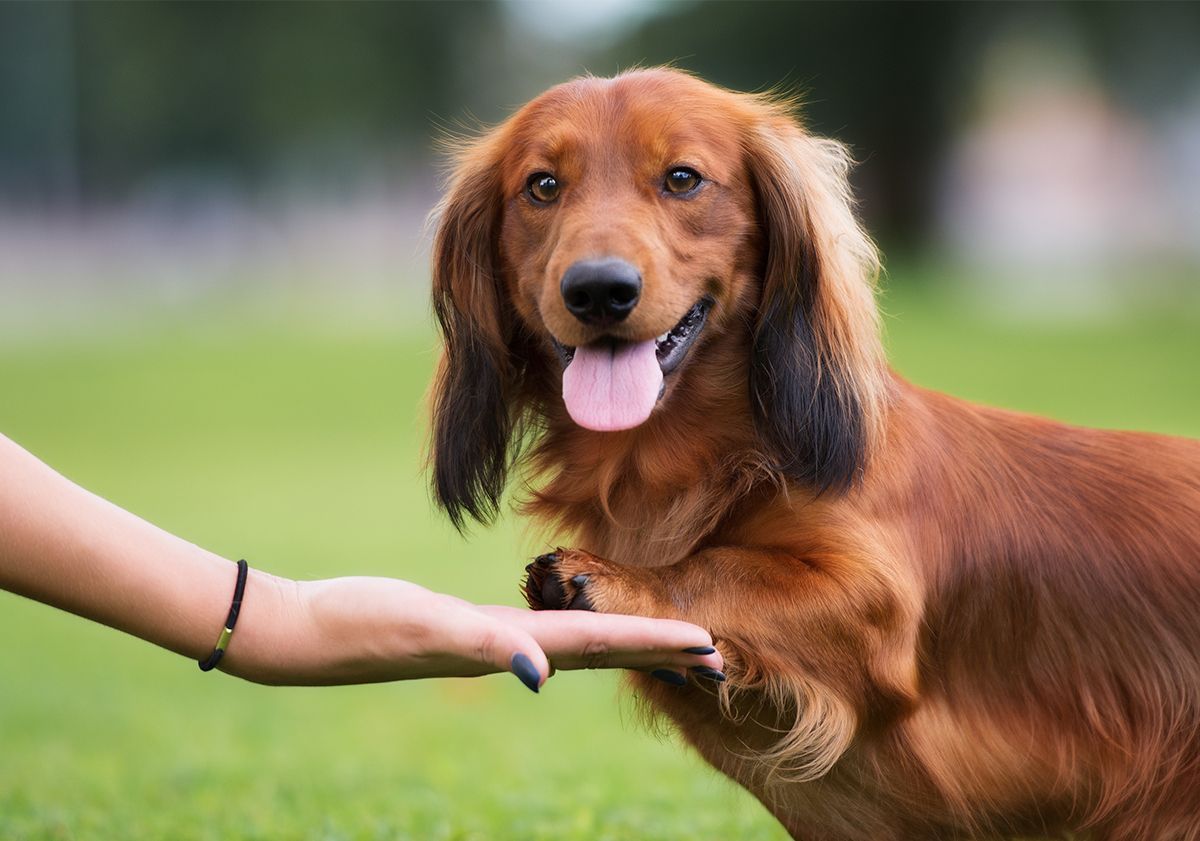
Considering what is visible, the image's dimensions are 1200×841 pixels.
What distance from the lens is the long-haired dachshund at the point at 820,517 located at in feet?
11.2

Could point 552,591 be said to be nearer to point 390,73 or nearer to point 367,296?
point 367,296

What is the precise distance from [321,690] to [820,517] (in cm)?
500

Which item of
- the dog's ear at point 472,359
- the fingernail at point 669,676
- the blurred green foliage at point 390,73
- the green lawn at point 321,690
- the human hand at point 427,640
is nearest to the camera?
the human hand at point 427,640

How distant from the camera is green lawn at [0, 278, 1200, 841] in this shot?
4.84 m

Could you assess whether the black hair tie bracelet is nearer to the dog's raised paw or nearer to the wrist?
the wrist

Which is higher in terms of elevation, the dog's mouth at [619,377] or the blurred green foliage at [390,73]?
the dog's mouth at [619,377]

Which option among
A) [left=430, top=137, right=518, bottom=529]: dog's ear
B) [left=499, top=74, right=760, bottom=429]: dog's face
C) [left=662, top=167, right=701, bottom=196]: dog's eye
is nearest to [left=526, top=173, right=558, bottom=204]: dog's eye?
[left=499, top=74, right=760, bottom=429]: dog's face

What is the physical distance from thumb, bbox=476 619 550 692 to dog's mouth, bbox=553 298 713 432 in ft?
2.19

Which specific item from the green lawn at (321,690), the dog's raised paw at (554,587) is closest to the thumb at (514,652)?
the dog's raised paw at (554,587)

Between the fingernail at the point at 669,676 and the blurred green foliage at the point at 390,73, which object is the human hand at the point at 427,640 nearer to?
the fingernail at the point at 669,676

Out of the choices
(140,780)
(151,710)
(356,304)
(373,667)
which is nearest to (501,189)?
(373,667)

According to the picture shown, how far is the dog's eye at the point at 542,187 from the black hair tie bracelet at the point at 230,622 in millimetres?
1291

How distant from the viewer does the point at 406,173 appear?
6375 centimetres

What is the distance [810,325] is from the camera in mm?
3844
